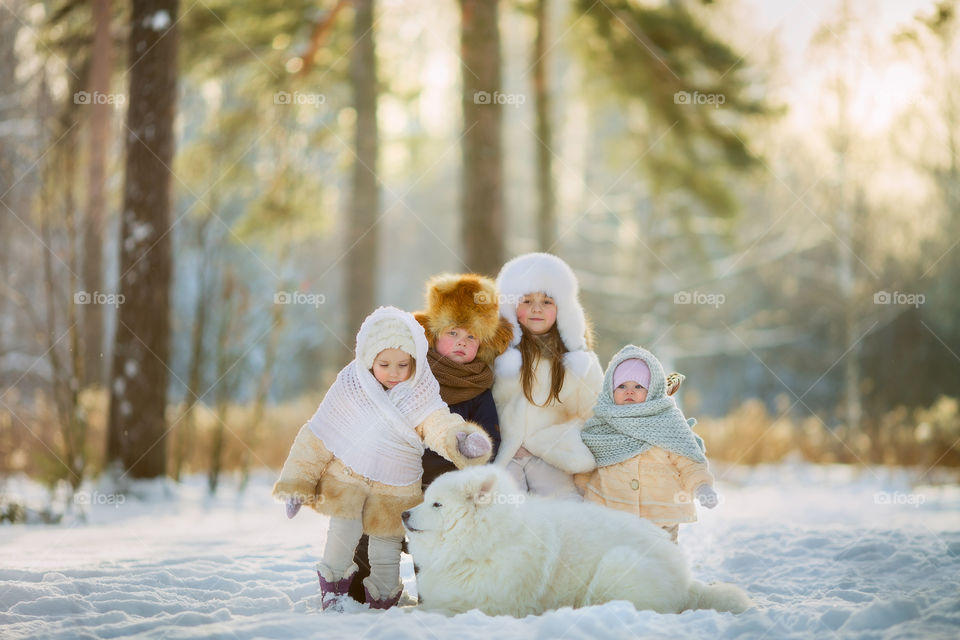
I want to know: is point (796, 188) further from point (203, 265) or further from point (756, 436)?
point (203, 265)

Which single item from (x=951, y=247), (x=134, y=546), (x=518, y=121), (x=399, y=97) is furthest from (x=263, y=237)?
(x=518, y=121)

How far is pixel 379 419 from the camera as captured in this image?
4.11 m

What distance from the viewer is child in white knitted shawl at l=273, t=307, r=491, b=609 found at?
3998 millimetres

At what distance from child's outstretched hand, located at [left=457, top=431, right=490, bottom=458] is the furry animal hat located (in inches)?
24.7

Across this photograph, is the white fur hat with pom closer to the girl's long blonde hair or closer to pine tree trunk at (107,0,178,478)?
the girl's long blonde hair

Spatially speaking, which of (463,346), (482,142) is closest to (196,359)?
(482,142)

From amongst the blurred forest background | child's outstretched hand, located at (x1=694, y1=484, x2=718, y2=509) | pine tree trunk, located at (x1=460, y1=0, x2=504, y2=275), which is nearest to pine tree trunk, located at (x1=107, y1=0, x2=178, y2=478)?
the blurred forest background

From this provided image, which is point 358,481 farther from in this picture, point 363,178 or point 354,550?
point 363,178

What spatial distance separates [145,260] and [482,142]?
3.53m

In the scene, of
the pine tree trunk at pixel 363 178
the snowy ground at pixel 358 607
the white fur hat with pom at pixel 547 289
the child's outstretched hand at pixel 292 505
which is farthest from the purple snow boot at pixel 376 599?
the pine tree trunk at pixel 363 178

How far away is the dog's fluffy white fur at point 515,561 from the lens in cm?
369

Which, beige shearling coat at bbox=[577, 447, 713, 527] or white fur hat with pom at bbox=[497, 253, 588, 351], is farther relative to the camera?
white fur hat with pom at bbox=[497, 253, 588, 351]

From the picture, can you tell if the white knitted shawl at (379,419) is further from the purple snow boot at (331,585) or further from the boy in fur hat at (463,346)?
the purple snow boot at (331,585)

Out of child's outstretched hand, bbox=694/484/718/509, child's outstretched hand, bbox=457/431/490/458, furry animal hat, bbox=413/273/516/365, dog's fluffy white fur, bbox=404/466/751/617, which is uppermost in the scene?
furry animal hat, bbox=413/273/516/365
